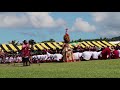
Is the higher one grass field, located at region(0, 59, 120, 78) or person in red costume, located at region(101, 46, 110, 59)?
person in red costume, located at region(101, 46, 110, 59)

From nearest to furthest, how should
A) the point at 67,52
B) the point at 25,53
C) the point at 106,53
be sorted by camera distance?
the point at 25,53, the point at 67,52, the point at 106,53

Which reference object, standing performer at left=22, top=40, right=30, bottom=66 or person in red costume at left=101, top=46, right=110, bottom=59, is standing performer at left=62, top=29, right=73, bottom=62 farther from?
standing performer at left=22, top=40, right=30, bottom=66

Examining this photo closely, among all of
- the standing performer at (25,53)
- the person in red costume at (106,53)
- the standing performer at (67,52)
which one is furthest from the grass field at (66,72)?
the person in red costume at (106,53)

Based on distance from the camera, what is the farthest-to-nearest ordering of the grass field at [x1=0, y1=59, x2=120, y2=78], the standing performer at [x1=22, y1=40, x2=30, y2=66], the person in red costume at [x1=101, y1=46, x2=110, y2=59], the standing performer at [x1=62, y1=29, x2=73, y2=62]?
the person in red costume at [x1=101, y1=46, x2=110, y2=59], the standing performer at [x1=62, y1=29, x2=73, y2=62], the standing performer at [x1=22, y1=40, x2=30, y2=66], the grass field at [x1=0, y1=59, x2=120, y2=78]

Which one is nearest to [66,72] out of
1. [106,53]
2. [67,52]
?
[67,52]

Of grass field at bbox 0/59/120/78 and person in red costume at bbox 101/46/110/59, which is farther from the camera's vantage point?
person in red costume at bbox 101/46/110/59

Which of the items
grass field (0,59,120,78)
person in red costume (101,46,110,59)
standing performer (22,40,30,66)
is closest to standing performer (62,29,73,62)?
person in red costume (101,46,110,59)

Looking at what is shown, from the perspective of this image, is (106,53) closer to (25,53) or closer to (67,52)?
(67,52)

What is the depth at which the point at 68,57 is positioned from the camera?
21.8 meters

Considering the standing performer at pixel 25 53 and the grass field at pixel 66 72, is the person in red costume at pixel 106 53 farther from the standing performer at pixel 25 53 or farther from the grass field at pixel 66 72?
the grass field at pixel 66 72

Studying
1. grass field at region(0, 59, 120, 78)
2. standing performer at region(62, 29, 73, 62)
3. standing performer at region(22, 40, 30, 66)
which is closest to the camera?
grass field at region(0, 59, 120, 78)
